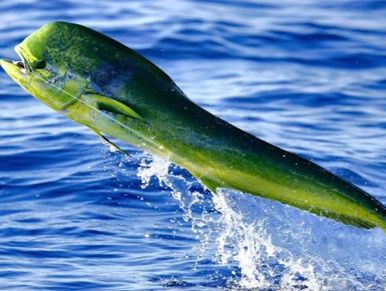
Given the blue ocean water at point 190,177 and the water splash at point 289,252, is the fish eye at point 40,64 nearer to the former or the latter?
the blue ocean water at point 190,177

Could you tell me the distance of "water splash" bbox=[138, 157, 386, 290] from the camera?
6848mm

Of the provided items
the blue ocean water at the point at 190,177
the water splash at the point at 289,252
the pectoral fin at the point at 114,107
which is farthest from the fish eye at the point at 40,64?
the water splash at the point at 289,252

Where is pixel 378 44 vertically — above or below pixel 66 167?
above

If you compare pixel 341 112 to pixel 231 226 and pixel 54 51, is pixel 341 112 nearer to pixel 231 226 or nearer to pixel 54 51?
pixel 231 226

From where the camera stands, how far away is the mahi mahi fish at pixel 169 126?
5469 millimetres

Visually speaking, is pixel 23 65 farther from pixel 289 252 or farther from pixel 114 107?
pixel 289 252

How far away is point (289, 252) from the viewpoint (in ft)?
23.4

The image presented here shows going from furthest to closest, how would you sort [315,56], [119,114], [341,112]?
[315,56]
[341,112]
[119,114]

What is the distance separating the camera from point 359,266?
23.2 ft

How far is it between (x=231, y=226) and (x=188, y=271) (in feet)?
1.40

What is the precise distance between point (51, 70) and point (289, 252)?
7.10ft

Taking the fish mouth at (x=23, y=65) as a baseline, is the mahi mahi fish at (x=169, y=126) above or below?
below

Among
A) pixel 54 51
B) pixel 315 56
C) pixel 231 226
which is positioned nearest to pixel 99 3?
pixel 315 56

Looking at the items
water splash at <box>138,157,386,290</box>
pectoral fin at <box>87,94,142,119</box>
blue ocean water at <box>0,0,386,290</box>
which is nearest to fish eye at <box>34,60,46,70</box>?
pectoral fin at <box>87,94,142,119</box>
